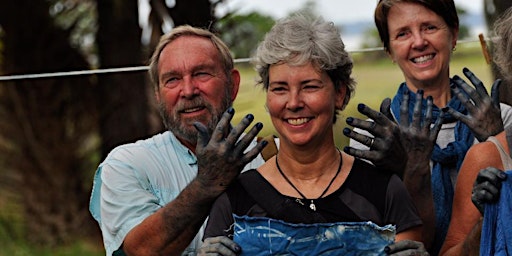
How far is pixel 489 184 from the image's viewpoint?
330 centimetres

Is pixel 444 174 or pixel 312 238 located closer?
A: pixel 312 238

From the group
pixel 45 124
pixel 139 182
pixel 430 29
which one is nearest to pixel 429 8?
pixel 430 29

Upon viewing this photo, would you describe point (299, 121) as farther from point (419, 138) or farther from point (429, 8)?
point (429, 8)

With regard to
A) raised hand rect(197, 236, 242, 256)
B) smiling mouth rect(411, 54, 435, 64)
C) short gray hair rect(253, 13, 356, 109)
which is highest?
short gray hair rect(253, 13, 356, 109)

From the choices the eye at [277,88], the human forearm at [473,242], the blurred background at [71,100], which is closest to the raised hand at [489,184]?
the human forearm at [473,242]

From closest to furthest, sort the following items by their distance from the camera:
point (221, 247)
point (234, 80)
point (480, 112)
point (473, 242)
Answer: point (221, 247), point (473, 242), point (480, 112), point (234, 80)

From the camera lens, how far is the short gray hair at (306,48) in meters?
3.38

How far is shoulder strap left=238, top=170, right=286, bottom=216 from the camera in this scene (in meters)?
3.30

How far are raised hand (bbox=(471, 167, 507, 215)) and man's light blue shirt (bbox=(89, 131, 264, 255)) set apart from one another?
3.04ft

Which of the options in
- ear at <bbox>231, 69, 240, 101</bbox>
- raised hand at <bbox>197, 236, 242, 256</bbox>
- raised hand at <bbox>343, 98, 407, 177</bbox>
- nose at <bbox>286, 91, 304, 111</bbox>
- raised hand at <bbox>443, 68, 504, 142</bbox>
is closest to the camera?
raised hand at <bbox>197, 236, 242, 256</bbox>

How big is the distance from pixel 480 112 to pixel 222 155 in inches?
36.3

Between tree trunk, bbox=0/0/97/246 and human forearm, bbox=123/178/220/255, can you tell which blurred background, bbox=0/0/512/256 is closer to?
tree trunk, bbox=0/0/97/246

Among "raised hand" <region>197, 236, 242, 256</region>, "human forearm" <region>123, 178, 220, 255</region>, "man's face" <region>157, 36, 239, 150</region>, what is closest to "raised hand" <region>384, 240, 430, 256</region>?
"raised hand" <region>197, 236, 242, 256</region>

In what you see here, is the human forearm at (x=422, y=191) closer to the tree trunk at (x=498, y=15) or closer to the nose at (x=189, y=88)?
the tree trunk at (x=498, y=15)
